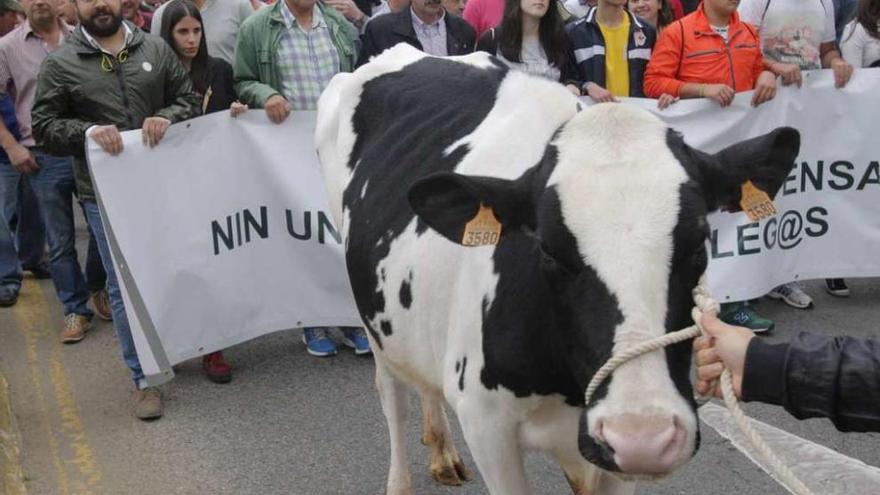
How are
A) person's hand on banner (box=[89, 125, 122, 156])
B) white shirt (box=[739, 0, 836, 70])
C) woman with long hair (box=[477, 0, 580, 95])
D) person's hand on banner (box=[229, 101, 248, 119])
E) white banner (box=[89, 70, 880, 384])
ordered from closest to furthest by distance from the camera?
person's hand on banner (box=[89, 125, 122, 156]) < white banner (box=[89, 70, 880, 384]) < person's hand on banner (box=[229, 101, 248, 119]) < woman with long hair (box=[477, 0, 580, 95]) < white shirt (box=[739, 0, 836, 70])

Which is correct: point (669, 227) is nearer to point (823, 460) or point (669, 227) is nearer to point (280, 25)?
point (823, 460)

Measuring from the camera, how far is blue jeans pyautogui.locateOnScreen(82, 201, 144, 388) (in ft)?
19.7

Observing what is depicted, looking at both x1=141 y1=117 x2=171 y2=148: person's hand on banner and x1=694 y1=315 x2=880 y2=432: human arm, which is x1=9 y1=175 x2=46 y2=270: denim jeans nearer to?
x1=141 y1=117 x2=171 y2=148: person's hand on banner

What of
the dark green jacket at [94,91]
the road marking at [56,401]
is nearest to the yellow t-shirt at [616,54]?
the dark green jacket at [94,91]

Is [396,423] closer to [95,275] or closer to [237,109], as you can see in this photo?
[237,109]

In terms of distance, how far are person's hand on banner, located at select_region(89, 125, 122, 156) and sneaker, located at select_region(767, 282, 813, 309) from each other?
412 centimetres

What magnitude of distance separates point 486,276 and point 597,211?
2.33 ft

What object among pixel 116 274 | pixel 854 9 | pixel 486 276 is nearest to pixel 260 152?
pixel 116 274

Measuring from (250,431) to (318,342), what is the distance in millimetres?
1107

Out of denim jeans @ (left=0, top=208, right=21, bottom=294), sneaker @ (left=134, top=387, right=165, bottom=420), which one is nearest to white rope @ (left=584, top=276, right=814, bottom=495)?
sneaker @ (left=134, top=387, right=165, bottom=420)

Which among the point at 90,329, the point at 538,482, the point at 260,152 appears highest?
the point at 260,152

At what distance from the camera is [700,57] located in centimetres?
678

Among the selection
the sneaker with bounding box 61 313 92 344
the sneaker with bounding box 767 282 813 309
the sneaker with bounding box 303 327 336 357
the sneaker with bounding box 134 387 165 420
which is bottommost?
the sneaker with bounding box 61 313 92 344

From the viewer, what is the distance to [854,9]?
7.66 m
